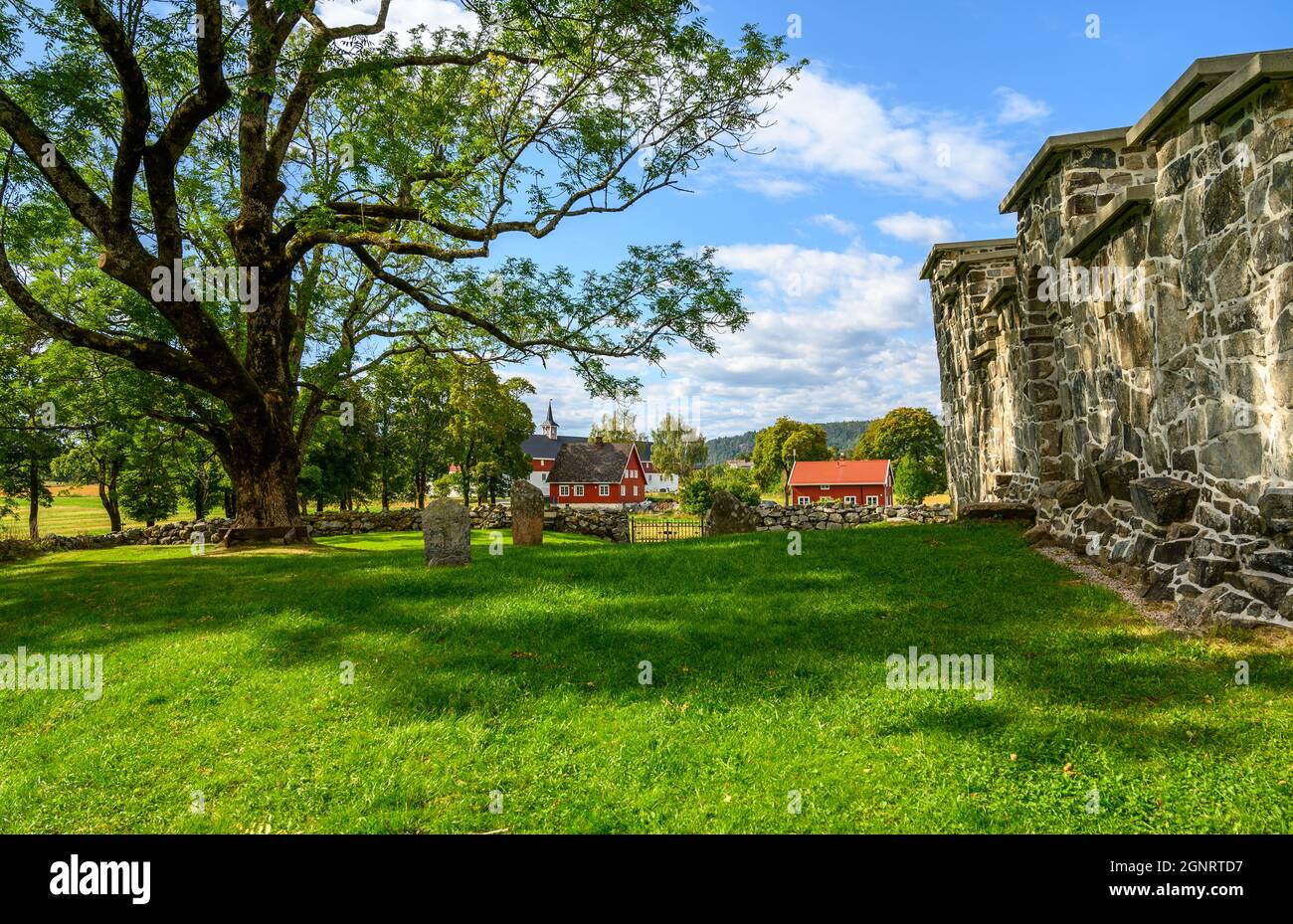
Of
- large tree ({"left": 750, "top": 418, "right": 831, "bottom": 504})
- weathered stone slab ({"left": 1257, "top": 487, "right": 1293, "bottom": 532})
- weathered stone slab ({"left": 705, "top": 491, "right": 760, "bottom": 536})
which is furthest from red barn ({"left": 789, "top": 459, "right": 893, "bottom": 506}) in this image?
weathered stone slab ({"left": 1257, "top": 487, "right": 1293, "bottom": 532})

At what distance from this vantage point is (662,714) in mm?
5621

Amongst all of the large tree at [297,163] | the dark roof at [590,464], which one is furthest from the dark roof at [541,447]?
the large tree at [297,163]

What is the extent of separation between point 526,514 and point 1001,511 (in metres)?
10.6

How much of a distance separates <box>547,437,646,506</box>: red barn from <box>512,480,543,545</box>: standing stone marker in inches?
1861

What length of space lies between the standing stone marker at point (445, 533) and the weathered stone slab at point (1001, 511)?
9656mm

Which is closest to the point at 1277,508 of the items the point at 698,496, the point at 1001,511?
the point at 1001,511

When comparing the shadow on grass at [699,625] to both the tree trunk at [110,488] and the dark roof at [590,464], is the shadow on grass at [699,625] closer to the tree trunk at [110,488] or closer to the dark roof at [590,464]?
the tree trunk at [110,488]

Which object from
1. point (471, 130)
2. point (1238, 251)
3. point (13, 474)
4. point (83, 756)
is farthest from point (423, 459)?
point (1238, 251)

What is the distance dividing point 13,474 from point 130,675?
31.7m

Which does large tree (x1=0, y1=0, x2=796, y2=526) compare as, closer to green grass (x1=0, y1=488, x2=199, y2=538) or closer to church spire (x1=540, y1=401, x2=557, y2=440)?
green grass (x1=0, y1=488, x2=199, y2=538)

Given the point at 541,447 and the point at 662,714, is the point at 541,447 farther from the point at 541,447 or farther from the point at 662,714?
the point at 662,714

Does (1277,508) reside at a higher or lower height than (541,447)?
lower

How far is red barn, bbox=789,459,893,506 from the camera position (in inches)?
2357
